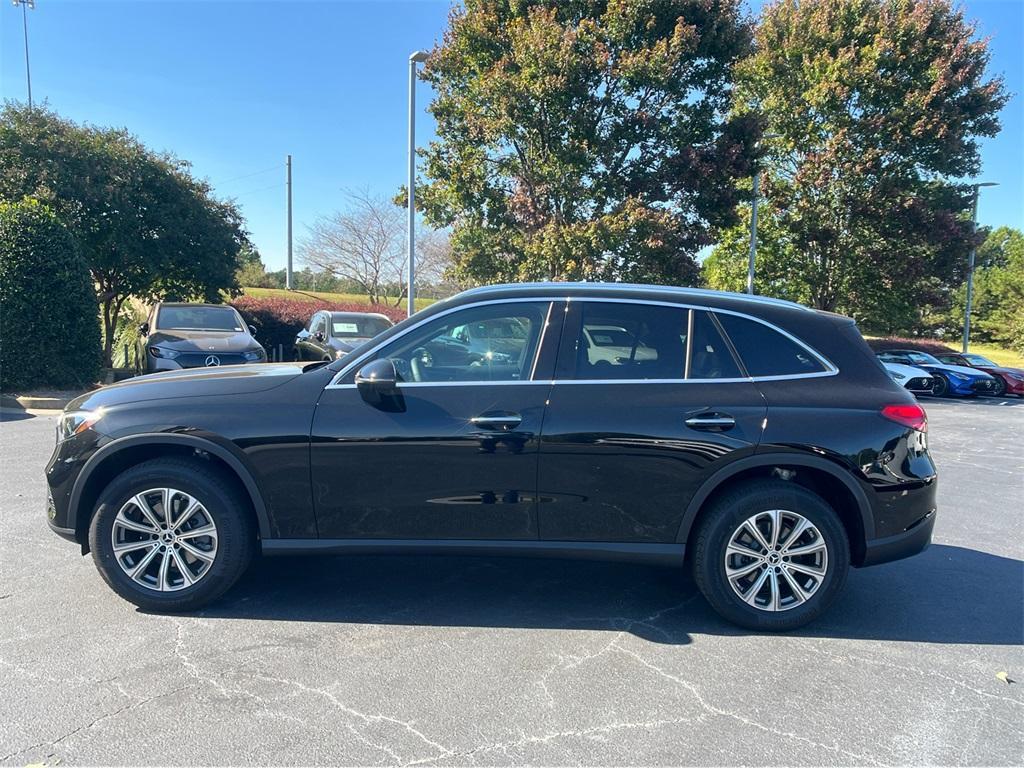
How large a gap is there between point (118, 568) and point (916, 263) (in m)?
24.0

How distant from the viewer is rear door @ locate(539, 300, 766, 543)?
11.4ft

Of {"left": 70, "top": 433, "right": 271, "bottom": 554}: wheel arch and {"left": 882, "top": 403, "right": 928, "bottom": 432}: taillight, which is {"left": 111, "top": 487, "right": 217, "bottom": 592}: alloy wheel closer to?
{"left": 70, "top": 433, "right": 271, "bottom": 554}: wheel arch

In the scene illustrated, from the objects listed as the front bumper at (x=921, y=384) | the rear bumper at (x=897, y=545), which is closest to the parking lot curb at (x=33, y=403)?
the rear bumper at (x=897, y=545)

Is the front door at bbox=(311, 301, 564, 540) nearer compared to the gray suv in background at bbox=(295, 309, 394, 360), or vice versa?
the front door at bbox=(311, 301, 564, 540)

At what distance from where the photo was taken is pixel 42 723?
8.74 feet

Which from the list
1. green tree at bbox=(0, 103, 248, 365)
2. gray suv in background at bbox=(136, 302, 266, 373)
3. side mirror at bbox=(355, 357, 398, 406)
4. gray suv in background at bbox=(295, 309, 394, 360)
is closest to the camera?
A: side mirror at bbox=(355, 357, 398, 406)

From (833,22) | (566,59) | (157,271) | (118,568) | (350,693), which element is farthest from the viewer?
(833,22)

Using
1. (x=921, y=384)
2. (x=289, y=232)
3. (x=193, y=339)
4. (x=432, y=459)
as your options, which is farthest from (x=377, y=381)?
(x=289, y=232)

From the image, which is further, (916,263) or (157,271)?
(916,263)

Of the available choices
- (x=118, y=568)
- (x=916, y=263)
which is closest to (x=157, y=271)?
(x=118, y=568)

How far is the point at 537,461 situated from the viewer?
11.4ft

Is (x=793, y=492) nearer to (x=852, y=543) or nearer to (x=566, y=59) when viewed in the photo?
(x=852, y=543)

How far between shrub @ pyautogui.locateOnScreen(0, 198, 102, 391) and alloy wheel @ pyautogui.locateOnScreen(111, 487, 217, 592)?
379 inches

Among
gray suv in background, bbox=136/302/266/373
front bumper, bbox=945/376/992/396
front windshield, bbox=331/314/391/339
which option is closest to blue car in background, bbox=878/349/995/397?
front bumper, bbox=945/376/992/396
